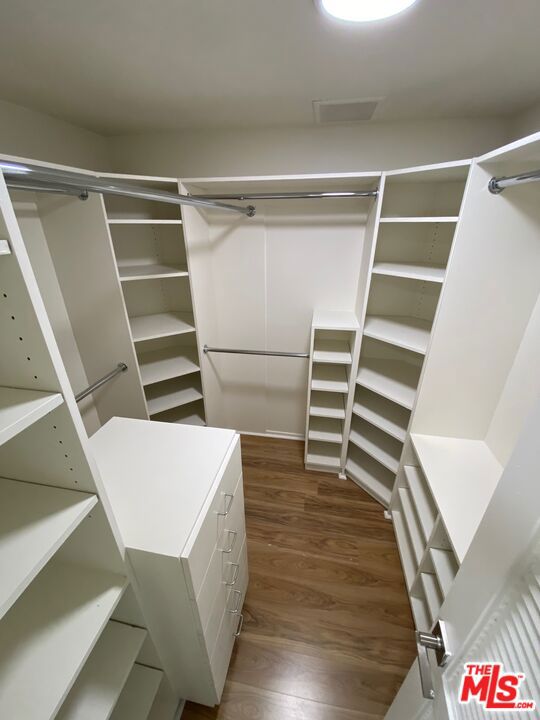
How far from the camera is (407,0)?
73 centimetres

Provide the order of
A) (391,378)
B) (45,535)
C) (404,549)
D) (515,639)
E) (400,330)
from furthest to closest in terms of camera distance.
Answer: (391,378)
(400,330)
(404,549)
(45,535)
(515,639)

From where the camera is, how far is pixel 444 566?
4.10ft

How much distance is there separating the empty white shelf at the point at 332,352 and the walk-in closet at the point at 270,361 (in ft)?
0.11

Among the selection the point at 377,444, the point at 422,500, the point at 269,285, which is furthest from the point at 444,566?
the point at 269,285

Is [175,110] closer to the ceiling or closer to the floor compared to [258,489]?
closer to the ceiling

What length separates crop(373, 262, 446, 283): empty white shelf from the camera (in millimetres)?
1442

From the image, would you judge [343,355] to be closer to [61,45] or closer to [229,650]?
[229,650]

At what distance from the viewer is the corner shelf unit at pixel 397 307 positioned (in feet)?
5.47

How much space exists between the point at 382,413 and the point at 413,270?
3.22ft

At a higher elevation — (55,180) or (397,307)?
(55,180)

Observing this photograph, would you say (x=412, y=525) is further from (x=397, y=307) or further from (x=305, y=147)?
(x=305, y=147)

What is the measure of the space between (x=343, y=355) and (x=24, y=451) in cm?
178

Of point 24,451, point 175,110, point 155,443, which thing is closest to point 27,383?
point 24,451

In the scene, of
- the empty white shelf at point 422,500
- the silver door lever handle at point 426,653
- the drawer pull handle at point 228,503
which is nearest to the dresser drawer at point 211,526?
the drawer pull handle at point 228,503
